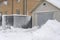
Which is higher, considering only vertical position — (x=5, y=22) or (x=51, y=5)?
(x=51, y=5)

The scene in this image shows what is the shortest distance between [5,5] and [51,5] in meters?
2.88

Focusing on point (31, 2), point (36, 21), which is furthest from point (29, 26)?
point (31, 2)

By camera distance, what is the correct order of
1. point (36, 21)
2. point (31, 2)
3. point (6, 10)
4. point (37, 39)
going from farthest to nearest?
point (6, 10) < point (31, 2) < point (36, 21) < point (37, 39)

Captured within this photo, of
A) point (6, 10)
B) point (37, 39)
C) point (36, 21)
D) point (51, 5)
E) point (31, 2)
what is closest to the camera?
point (37, 39)

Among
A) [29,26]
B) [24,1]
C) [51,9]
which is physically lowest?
[29,26]

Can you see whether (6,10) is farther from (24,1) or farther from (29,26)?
(29,26)

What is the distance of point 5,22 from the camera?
3352 mm

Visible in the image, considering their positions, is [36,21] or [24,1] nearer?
[36,21]

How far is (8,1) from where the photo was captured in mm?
5289

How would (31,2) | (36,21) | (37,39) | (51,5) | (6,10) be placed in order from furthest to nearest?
(6,10) < (31,2) < (36,21) < (51,5) < (37,39)

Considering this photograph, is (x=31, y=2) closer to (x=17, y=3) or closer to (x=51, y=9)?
(x=17, y=3)

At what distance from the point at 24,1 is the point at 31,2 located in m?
0.47

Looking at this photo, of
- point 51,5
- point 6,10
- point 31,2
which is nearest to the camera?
point 51,5

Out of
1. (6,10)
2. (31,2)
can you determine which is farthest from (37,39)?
(6,10)
